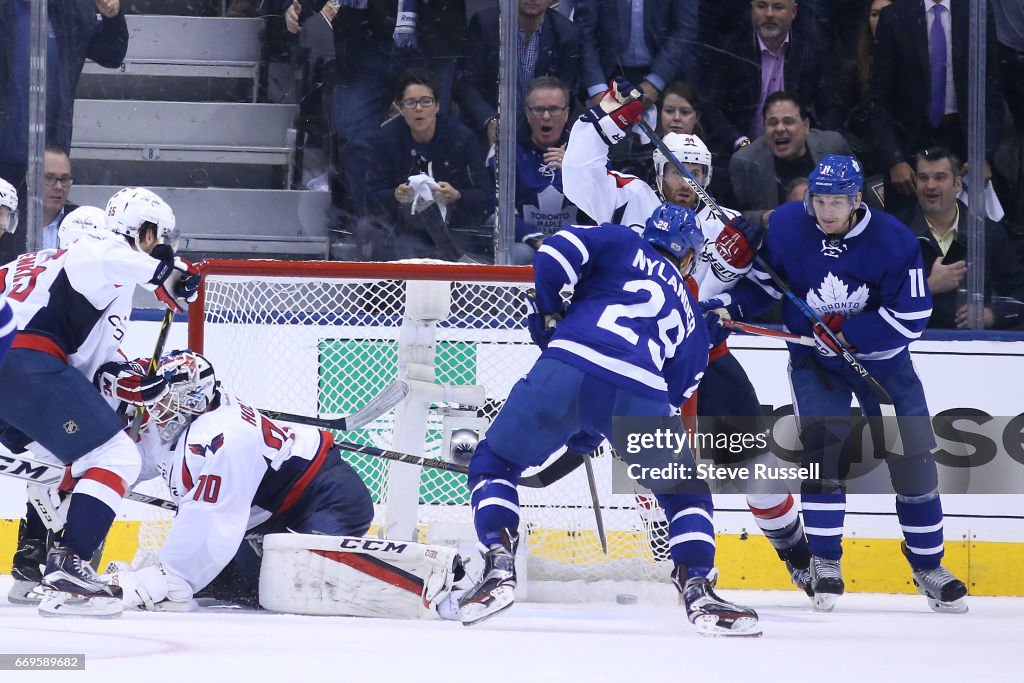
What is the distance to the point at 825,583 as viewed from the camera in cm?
401

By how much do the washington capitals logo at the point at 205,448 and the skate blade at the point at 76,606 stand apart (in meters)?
0.45

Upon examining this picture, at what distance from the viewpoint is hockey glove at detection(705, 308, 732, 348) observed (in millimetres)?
4035

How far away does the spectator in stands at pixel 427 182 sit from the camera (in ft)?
15.4

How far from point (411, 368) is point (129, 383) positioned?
824mm

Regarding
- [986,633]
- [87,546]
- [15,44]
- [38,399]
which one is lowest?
[986,633]

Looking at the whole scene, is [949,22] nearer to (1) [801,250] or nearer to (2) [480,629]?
(1) [801,250]

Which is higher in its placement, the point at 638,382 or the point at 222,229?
the point at 222,229

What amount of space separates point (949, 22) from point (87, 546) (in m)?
3.29

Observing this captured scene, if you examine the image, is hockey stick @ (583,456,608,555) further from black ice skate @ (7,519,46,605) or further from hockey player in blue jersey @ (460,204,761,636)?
black ice skate @ (7,519,46,605)

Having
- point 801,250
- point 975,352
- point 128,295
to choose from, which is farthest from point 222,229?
point 975,352

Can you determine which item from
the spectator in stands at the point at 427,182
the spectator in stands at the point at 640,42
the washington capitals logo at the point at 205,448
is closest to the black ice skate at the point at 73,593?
the washington capitals logo at the point at 205,448

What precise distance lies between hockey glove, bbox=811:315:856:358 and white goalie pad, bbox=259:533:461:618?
1.28 m

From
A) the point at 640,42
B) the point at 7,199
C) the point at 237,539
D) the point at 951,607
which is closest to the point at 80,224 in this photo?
the point at 7,199

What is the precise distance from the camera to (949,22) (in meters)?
4.88
